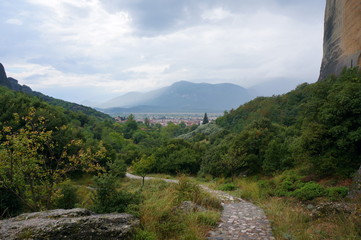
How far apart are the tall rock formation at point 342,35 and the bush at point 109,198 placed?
76.9 ft

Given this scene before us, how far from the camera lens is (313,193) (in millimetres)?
8344

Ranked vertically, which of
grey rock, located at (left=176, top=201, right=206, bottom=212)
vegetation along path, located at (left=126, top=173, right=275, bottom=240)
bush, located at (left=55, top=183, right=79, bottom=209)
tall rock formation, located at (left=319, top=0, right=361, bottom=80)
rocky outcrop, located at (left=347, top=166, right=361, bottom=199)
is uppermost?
tall rock formation, located at (left=319, top=0, right=361, bottom=80)

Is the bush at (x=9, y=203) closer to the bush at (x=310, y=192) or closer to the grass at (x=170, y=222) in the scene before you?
the grass at (x=170, y=222)

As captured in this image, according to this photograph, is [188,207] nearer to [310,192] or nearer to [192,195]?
[192,195]

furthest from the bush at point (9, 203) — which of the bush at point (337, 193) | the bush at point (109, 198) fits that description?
the bush at point (337, 193)

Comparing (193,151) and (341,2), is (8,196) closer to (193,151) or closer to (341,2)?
(193,151)

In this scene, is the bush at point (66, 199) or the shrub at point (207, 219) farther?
the bush at point (66, 199)

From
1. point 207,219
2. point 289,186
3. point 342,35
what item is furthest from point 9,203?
point 342,35

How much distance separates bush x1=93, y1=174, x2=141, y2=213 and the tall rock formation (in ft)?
76.9

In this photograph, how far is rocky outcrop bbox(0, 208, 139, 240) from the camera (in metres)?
3.68

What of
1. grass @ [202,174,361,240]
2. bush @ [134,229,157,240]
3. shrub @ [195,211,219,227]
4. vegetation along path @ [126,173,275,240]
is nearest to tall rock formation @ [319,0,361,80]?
grass @ [202,174,361,240]

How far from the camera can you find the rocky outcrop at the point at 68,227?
12.1 ft

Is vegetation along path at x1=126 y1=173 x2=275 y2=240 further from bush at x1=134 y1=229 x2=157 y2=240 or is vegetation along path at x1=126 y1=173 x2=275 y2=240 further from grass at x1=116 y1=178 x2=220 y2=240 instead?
bush at x1=134 y1=229 x2=157 y2=240

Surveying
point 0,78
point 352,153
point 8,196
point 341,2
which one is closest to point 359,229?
point 352,153
